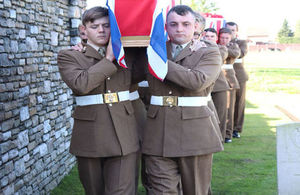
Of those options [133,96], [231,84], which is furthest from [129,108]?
[231,84]

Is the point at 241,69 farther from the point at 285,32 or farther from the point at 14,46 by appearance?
the point at 285,32

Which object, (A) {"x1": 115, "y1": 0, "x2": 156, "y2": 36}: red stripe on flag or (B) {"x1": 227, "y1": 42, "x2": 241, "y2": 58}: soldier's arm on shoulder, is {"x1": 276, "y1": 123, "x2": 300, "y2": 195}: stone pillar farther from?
(B) {"x1": 227, "y1": 42, "x2": 241, "y2": 58}: soldier's arm on shoulder

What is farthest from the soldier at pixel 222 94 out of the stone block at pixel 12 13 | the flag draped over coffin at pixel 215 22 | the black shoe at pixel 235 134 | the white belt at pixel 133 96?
the stone block at pixel 12 13

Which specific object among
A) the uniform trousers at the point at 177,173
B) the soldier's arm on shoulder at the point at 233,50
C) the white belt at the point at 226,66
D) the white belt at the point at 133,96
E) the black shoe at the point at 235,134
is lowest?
the black shoe at the point at 235,134

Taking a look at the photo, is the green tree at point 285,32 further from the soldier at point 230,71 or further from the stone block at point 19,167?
the stone block at point 19,167

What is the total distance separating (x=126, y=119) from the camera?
4.08m

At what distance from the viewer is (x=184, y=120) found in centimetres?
399

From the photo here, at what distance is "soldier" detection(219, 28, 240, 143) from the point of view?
8.45m

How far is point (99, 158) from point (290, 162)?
2.00 meters

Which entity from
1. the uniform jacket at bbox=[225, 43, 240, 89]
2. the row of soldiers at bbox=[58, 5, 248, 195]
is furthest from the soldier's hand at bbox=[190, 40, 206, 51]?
the uniform jacket at bbox=[225, 43, 240, 89]

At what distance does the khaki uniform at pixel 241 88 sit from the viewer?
9445 mm

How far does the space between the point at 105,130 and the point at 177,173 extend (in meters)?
0.72

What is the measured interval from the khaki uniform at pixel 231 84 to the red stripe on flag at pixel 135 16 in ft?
15.7

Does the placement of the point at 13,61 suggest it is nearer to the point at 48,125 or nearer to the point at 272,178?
the point at 48,125
